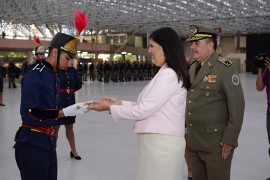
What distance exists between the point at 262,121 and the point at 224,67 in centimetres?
521

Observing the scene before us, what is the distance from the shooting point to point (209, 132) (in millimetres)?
2463

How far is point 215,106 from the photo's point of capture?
8.07 ft

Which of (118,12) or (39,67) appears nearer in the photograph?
(39,67)

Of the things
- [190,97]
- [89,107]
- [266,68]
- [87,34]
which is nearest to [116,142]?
[266,68]

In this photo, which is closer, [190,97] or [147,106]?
[147,106]

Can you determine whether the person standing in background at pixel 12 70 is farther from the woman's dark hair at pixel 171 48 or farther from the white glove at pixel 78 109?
the woman's dark hair at pixel 171 48

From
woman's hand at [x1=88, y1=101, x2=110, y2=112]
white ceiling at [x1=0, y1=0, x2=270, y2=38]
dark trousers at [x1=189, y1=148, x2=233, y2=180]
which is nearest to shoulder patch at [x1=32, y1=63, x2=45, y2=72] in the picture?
woman's hand at [x1=88, y1=101, x2=110, y2=112]

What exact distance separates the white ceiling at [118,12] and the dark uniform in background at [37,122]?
2460 centimetres

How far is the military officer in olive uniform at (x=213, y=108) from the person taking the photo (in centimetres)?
236

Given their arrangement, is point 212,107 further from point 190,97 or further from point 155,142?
point 155,142

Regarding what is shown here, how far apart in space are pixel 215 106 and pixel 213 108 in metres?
0.02

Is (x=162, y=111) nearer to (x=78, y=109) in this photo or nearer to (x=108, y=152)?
(x=78, y=109)

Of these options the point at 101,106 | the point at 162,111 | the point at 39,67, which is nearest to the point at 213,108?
the point at 162,111

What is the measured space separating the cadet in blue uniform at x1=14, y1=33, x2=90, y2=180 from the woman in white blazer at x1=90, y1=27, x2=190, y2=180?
0.39m
